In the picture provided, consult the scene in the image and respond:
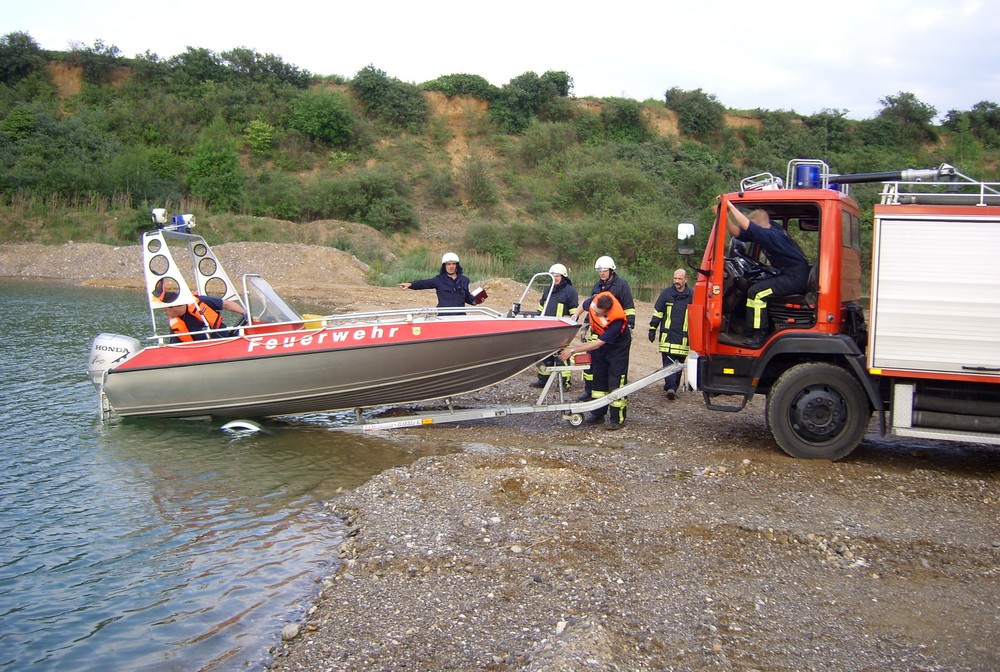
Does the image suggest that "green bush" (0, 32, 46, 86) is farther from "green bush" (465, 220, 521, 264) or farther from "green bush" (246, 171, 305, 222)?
"green bush" (465, 220, 521, 264)

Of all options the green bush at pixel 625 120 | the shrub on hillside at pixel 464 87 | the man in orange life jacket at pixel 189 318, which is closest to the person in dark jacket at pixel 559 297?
the man in orange life jacket at pixel 189 318

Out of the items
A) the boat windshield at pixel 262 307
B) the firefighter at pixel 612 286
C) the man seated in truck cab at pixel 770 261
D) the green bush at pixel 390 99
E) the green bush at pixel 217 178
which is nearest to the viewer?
the man seated in truck cab at pixel 770 261

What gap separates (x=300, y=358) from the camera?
8.50 m

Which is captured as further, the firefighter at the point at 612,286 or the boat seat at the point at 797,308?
the firefighter at the point at 612,286

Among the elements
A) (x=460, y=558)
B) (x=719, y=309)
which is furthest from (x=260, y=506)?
(x=719, y=309)

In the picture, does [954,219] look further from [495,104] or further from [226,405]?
[495,104]

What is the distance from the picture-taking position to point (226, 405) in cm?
898

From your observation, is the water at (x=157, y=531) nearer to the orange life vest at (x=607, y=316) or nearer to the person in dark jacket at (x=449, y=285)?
the person in dark jacket at (x=449, y=285)

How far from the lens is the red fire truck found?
681cm

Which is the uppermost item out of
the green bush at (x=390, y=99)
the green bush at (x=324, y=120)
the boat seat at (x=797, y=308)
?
the green bush at (x=390, y=99)

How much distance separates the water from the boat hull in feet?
1.40

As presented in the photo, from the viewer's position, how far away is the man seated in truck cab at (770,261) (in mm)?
7332

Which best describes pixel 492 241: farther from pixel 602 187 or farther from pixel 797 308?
pixel 797 308

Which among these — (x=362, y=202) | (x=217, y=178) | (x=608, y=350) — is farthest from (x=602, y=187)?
(x=608, y=350)
